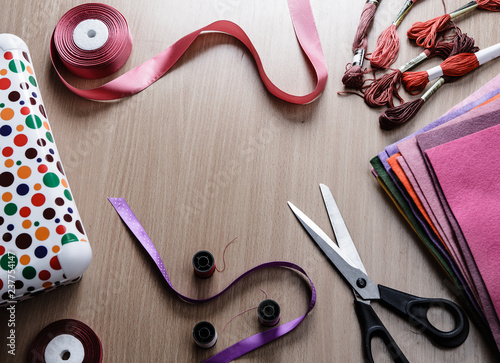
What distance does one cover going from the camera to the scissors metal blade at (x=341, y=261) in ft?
3.54

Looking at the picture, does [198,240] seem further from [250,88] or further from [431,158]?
[431,158]

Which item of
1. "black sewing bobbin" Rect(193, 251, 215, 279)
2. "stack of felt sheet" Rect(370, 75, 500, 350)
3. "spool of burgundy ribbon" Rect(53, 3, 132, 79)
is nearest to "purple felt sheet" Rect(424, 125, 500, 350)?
"stack of felt sheet" Rect(370, 75, 500, 350)

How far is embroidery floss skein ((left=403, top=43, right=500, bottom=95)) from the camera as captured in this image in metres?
1.24

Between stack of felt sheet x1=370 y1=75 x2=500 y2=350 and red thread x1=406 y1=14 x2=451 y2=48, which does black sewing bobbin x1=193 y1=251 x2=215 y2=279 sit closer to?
stack of felt sheet x1=370 y1=75 x2=500 y2=350

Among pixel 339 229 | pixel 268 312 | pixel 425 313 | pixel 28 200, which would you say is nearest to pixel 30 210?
pixel 28 200

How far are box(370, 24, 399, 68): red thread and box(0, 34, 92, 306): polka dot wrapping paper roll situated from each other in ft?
2.82

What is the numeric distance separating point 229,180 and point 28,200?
461 millimetres

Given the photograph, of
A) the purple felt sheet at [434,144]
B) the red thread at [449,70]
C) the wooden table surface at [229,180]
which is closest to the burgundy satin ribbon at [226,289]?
the wooden table surface at [229,180]

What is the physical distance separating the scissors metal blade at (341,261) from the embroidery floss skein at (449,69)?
469 mm

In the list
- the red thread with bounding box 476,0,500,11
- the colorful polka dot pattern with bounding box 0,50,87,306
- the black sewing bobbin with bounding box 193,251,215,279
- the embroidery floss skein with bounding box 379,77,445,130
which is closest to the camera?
the colorful polka dot pattern with bounding box 0,50,87,306

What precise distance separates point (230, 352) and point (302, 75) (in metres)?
0.74

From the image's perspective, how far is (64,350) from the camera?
1.01 meters

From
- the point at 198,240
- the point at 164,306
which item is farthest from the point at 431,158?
the point at 164,306

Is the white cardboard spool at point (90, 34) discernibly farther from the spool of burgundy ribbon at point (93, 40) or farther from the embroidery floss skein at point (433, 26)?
the embroidery floss skein at point (433, 26)
